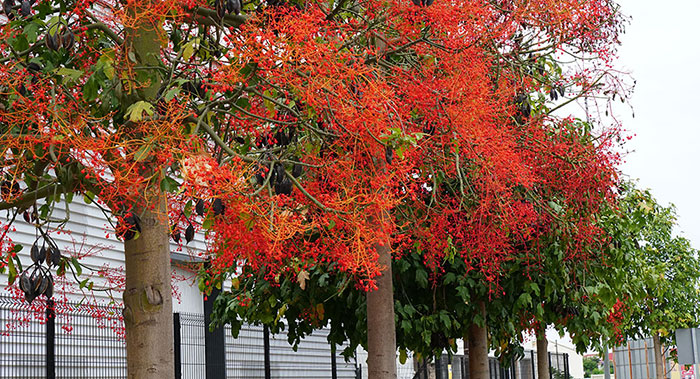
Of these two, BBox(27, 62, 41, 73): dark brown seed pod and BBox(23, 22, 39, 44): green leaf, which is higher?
BBox(23, 22, 39, 44): green leaf

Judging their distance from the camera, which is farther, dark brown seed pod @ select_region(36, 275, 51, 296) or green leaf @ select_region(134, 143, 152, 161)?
dark brown seed pod @ select_region(36, 275, 51, 296)

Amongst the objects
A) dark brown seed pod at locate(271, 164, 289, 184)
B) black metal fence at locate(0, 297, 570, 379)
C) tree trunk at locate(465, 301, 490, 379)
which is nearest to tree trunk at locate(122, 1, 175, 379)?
dark brown seed pod at locate(271, 164, 289, 184)

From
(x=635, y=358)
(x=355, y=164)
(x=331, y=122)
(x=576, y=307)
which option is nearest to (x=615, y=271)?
(x=576, y=307)

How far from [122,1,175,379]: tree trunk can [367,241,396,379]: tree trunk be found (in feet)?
8.61

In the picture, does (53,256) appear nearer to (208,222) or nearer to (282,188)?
(208,222)

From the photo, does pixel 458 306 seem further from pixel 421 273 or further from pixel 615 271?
pixel 615 271

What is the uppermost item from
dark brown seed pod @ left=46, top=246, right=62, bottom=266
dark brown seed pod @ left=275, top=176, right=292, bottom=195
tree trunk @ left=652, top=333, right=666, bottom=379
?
dark brown seed pod @ left=275, top=176, right=292, bottom=195

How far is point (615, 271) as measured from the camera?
11.2 m

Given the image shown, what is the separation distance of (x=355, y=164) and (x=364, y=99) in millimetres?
841

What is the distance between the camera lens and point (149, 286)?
6.62m

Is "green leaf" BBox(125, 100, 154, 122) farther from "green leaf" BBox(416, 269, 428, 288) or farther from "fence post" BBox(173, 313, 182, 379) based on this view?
"fence post" BBox(173, 313, 182, 379)

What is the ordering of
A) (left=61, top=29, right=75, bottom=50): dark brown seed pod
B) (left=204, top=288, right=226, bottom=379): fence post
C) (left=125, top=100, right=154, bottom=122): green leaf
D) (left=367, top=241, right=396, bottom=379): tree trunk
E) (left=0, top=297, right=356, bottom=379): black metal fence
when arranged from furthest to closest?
1. (left=204, top=288, right=226, bottom=379): fence post
2. (left=0, top=297, right=356, bottom=379): black metal fence
3. (left=367, top=241, right=396, bottom=379): tree trunk
4. (left=61, top=29, right=75, bottom=50): dark brown seed pod
5. (left=125, top=100, right=154, bottom=122): green leaf

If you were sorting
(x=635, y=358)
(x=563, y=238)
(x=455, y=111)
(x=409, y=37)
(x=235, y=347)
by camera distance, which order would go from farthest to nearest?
(x=635, y=358)
(x=235, y=347)
(x=563, y=238)
(x=409, y=37)
(x=455, y=111)

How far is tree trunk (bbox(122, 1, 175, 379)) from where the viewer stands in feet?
21.3
